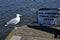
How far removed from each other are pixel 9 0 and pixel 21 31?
44.3ft

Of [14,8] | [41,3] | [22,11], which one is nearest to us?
[22,11]

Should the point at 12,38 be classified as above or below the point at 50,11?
below

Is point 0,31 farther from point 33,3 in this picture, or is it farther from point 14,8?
point 33,3

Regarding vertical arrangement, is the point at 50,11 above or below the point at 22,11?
above

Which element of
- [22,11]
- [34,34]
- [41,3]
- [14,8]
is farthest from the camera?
[41,3]

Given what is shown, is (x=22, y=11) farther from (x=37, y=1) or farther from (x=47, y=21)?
(x=47, y=21)

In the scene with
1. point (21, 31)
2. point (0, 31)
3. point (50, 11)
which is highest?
point (50, 11)

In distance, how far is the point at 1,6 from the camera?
20062mm

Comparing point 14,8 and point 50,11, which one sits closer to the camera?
point 50,11

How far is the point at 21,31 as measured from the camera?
9805mm

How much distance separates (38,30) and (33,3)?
463 inches

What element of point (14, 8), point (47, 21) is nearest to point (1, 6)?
point (14, 8)

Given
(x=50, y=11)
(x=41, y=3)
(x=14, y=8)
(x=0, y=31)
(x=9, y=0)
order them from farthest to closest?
(x=9, y=0) → (x=41, y=3) → (x=14, y=8) → (x=0, y=31) → (x=50, y=11)

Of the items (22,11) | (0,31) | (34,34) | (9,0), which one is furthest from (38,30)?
(9,0)
